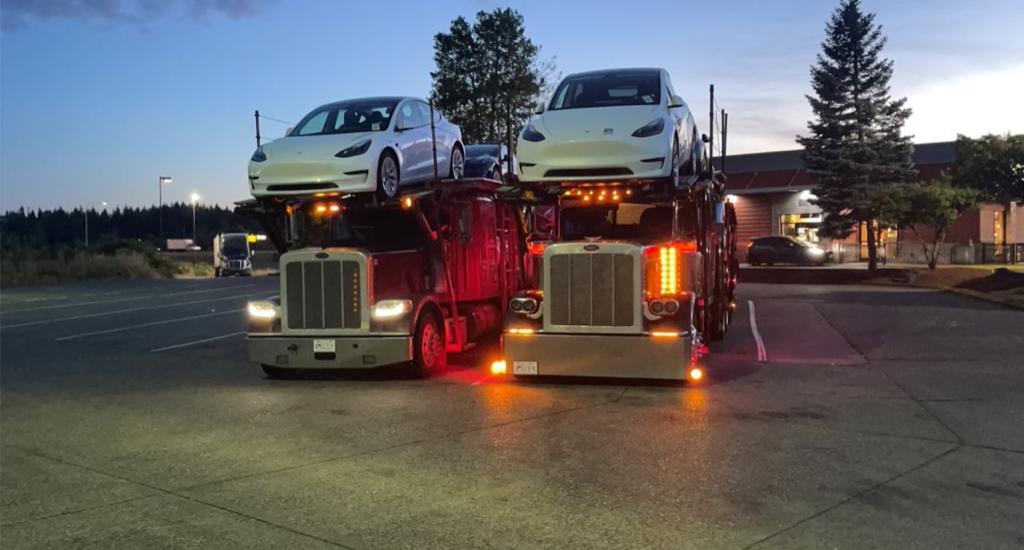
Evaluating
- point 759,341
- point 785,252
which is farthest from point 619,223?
point 785,252

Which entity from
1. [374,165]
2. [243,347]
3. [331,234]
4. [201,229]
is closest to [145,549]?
[374,165]

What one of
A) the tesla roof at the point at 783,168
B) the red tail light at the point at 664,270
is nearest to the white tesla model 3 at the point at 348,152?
the red tail light at the point at 664,270

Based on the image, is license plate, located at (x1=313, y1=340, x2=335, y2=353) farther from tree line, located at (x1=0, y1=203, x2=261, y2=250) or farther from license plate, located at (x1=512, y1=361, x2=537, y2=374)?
tree line, located at (x1=0, y1=203, x2=261, y2=250)

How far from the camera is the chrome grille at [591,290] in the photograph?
31.5ft

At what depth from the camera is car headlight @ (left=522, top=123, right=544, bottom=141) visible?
10.1 metres

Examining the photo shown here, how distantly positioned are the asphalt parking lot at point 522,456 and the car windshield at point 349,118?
3.22 metres

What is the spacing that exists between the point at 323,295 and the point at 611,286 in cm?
354

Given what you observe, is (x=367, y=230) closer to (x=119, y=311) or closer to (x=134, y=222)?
(x=119, y=311)

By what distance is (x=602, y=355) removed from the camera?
377 inches

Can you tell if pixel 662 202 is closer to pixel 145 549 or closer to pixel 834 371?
pixel 834 371

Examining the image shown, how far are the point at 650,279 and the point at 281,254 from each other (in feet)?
15.6

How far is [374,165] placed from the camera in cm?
1025

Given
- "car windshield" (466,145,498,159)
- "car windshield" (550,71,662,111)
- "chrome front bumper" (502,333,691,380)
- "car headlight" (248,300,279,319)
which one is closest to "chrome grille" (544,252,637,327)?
"chrome front bumper" (502,333,691,380)

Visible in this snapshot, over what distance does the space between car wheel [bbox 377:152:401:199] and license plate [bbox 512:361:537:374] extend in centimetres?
267
